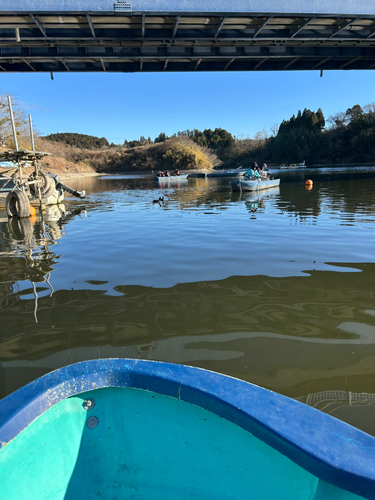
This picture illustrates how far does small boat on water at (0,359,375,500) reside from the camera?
134cm

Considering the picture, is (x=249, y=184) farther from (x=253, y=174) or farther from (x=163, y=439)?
(x=163, y=439)

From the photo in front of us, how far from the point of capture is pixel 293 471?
143 cm

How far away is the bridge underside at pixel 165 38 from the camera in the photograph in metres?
8.29

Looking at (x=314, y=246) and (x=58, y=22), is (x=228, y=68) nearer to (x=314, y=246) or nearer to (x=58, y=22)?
(x=58, y=22)

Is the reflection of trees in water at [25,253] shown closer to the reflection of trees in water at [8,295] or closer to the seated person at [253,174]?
the reflection of trees in water at [8,295]

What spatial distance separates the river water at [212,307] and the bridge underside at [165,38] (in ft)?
18.6

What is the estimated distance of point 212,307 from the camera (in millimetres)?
4699

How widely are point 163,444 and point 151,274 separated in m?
4.46

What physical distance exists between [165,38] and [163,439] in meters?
10.4

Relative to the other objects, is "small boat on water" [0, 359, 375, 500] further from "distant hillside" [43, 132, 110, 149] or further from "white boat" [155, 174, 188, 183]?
"distant hillside" [43, 132, 110, 149]

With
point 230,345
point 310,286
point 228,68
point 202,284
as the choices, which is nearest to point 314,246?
point 310,286

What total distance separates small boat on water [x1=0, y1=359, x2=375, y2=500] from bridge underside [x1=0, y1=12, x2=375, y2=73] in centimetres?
842

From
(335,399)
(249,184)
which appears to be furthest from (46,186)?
(335,399)

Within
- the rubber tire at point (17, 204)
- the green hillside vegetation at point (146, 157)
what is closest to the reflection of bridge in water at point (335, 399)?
the rubber tire at point (17, 204)
